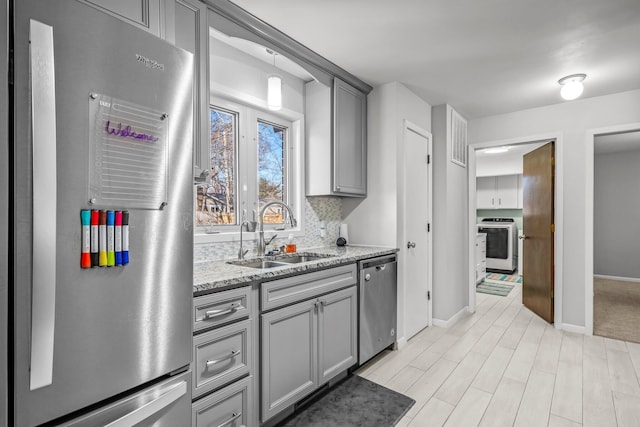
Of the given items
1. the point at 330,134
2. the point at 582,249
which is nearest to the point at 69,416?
the point at 330,134

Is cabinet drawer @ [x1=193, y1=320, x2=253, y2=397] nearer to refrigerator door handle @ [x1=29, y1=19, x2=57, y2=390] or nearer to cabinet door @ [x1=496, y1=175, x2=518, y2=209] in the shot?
refrigerator door handle @ [x1=29, y1=19, x2=57, y2=390]

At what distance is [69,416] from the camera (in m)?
0.95

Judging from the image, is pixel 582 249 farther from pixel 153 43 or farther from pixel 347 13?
pixel 153 43

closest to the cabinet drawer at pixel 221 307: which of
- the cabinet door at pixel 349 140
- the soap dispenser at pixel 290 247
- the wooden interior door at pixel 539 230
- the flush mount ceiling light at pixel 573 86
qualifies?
the soap dispenser at pixel 290 247

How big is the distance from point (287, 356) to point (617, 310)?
4.52 metres

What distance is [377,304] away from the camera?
267cm

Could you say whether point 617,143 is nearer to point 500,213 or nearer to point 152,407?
point 500,213

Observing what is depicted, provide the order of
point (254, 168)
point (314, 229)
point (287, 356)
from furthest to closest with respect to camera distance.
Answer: point (314, 229) < point (254, 168) < point (287, 356)

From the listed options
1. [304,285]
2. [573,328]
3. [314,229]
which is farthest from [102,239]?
[573,328]

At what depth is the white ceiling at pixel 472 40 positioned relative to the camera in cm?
190

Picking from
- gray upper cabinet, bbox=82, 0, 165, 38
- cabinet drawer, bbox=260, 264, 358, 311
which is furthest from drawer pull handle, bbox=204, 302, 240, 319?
gray upper cabinet, bbox=82, 0, 165, 38

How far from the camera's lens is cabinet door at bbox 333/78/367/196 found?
9.14 ft

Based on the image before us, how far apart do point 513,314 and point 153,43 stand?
14.4ft

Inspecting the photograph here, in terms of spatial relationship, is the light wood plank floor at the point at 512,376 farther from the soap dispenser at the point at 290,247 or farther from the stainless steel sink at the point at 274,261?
the soap dispenser at the point at 290,247
